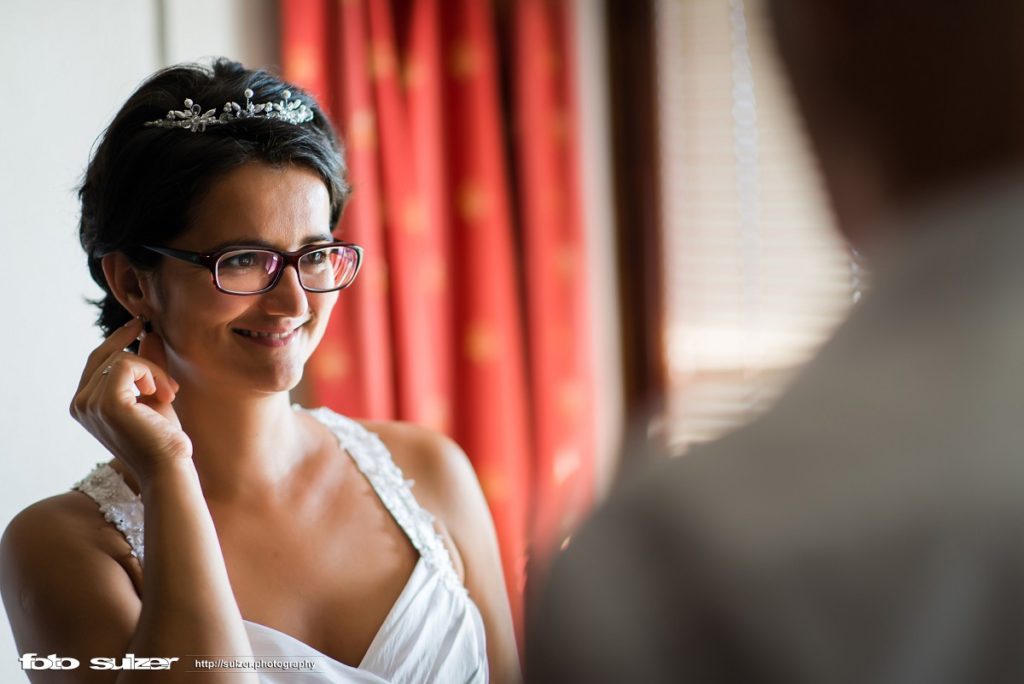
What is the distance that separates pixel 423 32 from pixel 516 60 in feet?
1.06

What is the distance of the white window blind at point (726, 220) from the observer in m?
2.63

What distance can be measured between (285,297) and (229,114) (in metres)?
0.27

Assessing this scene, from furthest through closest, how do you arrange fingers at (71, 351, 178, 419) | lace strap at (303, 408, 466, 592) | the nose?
lace strap at (303, 408, 466, 592)
the nose
fingers at (71, 351, 178, 419)

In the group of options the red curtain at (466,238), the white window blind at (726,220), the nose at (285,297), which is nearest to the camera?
the nose at (285,297)

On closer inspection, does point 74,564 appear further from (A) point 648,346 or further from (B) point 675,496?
(A) point 648,346

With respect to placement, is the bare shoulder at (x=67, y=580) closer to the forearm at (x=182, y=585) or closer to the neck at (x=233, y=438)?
the forearm at (x=182, y=585)

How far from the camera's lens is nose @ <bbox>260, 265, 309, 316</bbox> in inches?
50.7

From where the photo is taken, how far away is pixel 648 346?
2.79 m

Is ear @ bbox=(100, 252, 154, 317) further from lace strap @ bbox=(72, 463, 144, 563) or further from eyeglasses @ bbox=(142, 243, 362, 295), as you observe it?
lace strap @ bbox=(72, 463, 144, 563)

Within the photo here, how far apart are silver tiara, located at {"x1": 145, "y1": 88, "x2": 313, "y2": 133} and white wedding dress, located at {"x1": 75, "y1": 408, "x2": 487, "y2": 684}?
0.51 meters

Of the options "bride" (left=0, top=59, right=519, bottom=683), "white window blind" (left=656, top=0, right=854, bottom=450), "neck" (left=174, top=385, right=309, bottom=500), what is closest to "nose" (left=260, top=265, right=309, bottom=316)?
"bride" (left=0, top=59, right=519, bottom=683)

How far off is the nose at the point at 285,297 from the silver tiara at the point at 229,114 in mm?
226

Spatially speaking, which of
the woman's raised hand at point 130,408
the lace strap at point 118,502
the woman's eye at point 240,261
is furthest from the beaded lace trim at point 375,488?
the woman's eye at point 240,261

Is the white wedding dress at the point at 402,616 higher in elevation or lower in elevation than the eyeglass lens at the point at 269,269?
lower
